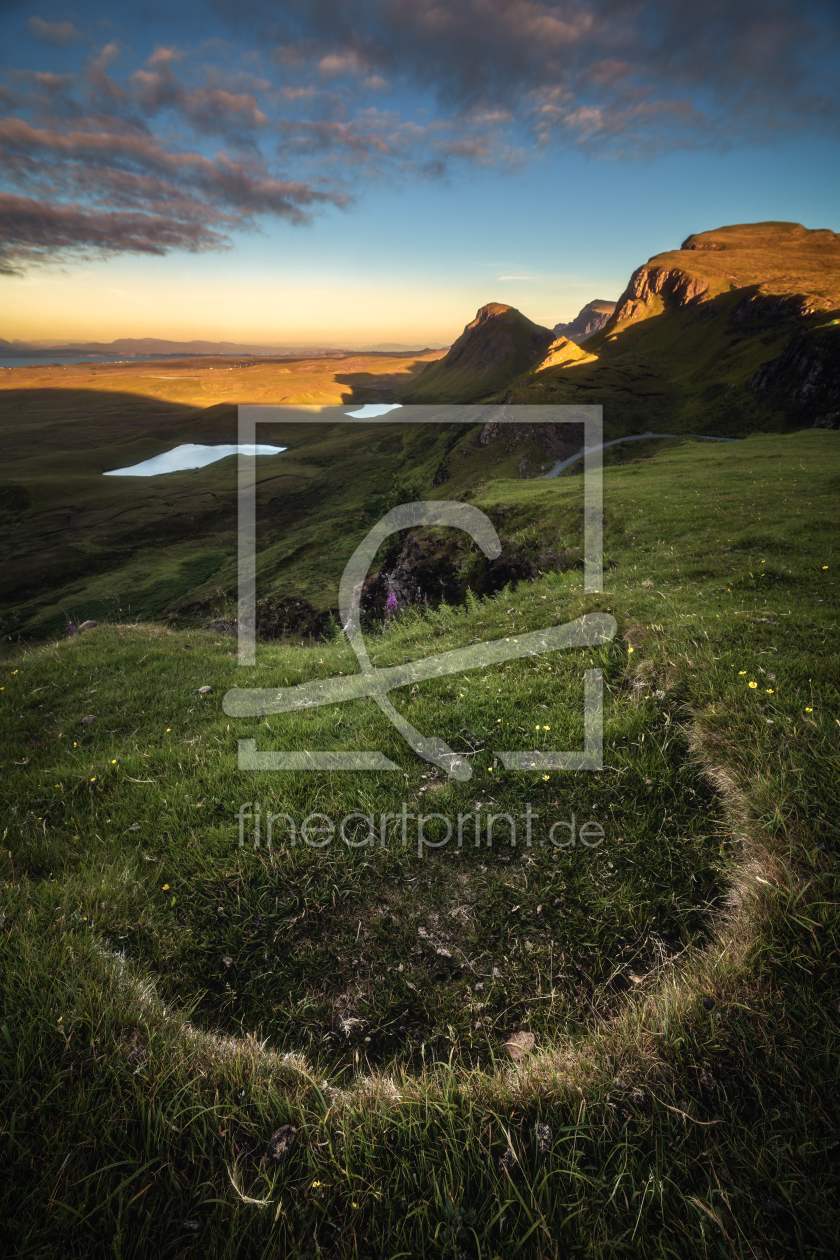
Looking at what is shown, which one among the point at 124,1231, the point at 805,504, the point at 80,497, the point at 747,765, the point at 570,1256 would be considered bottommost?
the point at 570,1256

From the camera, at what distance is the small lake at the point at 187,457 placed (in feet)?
555

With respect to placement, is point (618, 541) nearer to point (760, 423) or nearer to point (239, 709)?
point (239, 709)

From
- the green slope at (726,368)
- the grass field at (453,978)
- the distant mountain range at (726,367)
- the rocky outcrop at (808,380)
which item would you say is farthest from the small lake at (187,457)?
the grass field at (453,978)

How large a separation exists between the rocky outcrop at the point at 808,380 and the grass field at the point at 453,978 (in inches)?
4369

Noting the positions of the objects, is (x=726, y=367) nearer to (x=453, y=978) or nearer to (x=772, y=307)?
(x=772, y=307)

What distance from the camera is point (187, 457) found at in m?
180

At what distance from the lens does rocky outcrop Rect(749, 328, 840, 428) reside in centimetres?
9294

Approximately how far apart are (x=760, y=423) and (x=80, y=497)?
543ft

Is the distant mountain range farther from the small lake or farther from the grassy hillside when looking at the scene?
the small lake

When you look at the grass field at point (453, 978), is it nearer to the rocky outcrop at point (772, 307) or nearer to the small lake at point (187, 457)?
the small lake at point (187, 457)

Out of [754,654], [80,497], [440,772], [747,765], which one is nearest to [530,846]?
Result: [440,772]

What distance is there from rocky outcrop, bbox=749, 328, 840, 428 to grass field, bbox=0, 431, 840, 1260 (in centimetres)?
11097

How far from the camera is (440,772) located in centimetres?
572

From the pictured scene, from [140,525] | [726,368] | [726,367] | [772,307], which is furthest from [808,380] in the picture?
[140,525]
